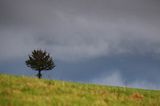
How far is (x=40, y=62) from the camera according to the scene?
93812 mm

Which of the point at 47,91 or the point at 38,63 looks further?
the point at 38,63

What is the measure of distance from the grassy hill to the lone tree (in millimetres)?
57785

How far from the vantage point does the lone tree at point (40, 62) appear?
3661 inches

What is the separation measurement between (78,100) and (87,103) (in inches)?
32.1

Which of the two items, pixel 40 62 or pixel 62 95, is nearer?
pixel 62 95

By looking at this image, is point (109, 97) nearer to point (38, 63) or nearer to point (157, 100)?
point (157, 100)

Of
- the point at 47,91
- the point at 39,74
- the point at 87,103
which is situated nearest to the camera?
the point at 87,103

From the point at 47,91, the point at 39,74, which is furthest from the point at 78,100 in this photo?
the point at 39,74

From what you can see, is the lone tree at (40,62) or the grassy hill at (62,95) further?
the lone tree at (40,62)

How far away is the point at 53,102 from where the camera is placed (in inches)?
1072

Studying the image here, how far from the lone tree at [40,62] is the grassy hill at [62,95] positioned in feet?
190

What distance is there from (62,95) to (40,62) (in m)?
64.6

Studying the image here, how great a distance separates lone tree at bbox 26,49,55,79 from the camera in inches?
3661

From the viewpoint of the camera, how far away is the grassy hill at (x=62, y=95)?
2708 centimetres
